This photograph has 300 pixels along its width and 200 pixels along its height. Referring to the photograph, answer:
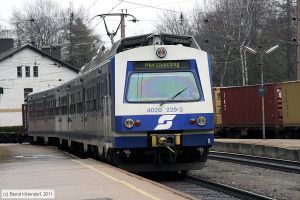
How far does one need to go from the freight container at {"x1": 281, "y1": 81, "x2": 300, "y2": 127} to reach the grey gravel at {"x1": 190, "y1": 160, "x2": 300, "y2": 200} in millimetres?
12027

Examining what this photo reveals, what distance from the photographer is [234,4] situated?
5425 centimetres

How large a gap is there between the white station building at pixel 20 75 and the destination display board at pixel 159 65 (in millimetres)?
58589

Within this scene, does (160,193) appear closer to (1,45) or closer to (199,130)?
(199,130)

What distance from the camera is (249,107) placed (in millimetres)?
36156

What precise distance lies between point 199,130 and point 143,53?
220cm

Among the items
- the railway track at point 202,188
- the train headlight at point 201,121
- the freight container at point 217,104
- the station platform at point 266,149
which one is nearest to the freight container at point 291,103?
the station platform at point 266,149

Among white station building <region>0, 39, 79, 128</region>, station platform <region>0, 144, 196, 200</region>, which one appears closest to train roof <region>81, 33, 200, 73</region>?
station platform <region>0, 144, 196, 200</region>

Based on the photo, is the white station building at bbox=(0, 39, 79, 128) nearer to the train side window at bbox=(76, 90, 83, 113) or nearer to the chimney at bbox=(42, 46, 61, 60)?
the chimney at bbox=(42, 46, 61, 60)

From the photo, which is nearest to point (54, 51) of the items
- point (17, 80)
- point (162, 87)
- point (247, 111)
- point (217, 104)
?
point (17, 80)

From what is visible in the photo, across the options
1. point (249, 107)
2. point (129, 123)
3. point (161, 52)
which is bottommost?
point (129, 123)

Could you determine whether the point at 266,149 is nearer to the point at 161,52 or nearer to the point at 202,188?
the point at 161,52

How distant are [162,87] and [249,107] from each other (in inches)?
875

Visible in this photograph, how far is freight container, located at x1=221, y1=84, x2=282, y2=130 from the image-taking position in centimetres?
3338

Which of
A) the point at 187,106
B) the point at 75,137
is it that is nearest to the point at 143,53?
the point at 187,106
